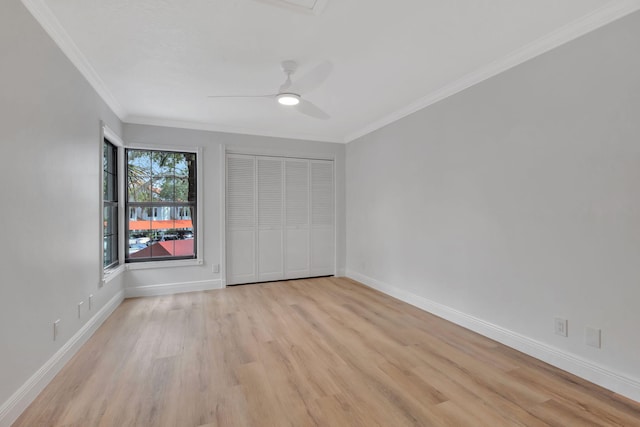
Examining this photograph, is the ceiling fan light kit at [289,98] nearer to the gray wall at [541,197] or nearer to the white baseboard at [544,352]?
the gray wall at [541,197]

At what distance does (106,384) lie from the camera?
2119mm

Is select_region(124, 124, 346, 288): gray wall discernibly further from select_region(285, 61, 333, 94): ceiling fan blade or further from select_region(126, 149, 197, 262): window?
select_region(285, 61, 333, 94): ceiling fan blade

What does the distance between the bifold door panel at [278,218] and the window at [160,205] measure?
1.91ft

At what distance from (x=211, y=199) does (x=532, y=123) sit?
4.04 m

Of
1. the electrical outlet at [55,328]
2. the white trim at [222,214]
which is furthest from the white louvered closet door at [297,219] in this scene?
the electrical outlet at [55,328]

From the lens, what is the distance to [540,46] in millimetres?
2398

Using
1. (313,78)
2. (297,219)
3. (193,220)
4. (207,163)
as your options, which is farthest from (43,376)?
(297,219)

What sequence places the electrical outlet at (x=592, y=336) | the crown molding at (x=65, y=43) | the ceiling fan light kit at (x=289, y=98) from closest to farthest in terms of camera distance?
the crown molding at (x=65, y=43)
the electrical outlet at (x=592, y=336)
the ceiling fan light kit at (x=289, y=98)

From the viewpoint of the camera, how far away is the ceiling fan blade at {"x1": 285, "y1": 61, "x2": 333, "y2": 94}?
253 cm

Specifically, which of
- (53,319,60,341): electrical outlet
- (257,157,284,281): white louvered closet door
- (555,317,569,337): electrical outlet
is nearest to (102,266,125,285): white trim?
(53,319,60,341): electrical outlet

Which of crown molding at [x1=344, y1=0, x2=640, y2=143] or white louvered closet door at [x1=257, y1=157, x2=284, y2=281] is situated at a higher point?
crown molding at [x1=344, y1=0, x2=640, y2=143]

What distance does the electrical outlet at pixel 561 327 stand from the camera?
2.28m

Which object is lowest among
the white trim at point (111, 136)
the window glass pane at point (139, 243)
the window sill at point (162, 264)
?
the window sill at point (162, 264)

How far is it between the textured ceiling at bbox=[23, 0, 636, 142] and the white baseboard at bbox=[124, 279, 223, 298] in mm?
2494
